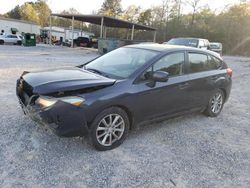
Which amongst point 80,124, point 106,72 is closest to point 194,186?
point 80,124

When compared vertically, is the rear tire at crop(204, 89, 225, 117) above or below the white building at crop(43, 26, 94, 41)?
below

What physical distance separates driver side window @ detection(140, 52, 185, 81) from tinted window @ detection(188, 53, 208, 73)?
0.81ft

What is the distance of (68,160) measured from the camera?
3281 millimetres

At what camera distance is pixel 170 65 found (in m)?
4.29

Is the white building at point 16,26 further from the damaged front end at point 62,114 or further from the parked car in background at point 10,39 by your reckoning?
the damaged front end at point 62,114

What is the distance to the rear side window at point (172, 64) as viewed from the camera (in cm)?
409

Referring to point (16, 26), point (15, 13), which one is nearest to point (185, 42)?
point (16, 26)

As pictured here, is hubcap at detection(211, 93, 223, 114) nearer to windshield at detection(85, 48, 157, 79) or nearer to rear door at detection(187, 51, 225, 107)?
rear door at detection(187, 51, 225, 107)

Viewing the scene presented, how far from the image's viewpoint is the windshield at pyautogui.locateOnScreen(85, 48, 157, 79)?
12.9 ft

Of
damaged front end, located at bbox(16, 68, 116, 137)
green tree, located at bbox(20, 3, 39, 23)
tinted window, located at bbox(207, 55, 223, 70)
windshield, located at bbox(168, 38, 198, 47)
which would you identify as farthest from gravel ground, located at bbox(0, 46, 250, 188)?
green tree, located at bbox(20, 3, 39, 23)

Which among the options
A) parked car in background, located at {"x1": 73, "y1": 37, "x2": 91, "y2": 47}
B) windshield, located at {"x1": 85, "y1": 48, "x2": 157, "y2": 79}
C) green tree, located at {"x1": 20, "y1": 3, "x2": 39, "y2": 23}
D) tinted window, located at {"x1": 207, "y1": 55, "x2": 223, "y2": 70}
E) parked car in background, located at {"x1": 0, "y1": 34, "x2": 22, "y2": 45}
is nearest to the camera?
windshield, located at {"x1": 85, "y1": 48, "x2": 157, "y2": 79}

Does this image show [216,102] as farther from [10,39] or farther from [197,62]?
[10,39]

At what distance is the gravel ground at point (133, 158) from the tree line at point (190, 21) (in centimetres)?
3748

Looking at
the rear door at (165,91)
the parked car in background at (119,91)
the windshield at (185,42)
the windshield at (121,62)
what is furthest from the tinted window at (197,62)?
the windshield at (185,42)
